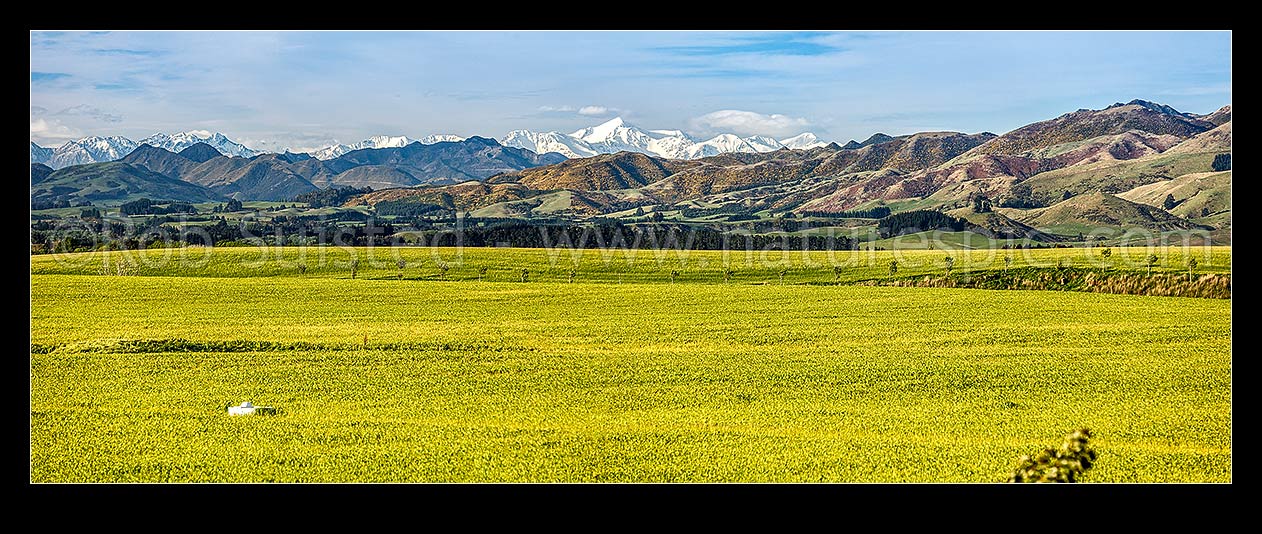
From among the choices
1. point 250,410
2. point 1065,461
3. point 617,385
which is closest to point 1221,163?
point 617,385

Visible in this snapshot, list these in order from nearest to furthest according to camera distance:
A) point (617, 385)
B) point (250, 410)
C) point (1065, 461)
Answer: point (1065, 461)
point (250, 410)
point (617, 385)

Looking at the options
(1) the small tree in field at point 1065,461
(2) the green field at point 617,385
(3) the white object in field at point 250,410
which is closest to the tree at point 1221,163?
(2) the green field at point 617,385

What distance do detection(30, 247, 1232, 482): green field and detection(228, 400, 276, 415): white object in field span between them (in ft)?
0.96

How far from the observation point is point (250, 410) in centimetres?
1538

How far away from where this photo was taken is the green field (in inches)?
511

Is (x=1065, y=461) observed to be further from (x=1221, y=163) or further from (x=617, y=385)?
(x=1221, y=163)

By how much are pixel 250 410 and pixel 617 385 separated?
6438 mm

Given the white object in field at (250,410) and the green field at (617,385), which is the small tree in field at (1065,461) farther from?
the white object in field at (250,410)

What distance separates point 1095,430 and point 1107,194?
607ft

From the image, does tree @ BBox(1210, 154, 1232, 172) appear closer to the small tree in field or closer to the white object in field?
the small tree in field

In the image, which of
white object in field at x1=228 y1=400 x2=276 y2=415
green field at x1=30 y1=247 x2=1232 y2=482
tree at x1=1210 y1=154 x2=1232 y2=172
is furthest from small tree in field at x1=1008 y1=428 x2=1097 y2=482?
tree at x1=1210 y1=154 x2=1232 y2=172

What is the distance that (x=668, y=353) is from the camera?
22.2m
